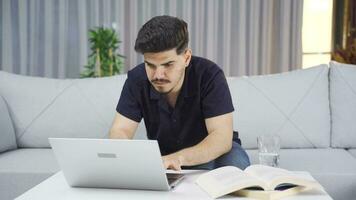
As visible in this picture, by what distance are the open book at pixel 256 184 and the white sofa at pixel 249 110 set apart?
108 cm

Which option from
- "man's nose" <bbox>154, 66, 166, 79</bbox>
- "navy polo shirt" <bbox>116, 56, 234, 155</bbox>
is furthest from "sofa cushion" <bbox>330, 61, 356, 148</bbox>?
"man's nose" <bbox>154, 66, 166, 79</bbox>

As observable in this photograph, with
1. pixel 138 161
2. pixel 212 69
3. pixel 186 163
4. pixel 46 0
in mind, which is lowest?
pixel 186 163

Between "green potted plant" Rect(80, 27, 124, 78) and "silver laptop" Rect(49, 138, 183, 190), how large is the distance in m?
2.67

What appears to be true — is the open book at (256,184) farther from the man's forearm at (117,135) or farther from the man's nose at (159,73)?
the man's forearm at (117,135)

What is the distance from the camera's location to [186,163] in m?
1.60

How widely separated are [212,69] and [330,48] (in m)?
2.80

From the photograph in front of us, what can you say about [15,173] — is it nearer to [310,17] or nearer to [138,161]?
[138,161]

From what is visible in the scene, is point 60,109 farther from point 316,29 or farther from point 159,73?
point 316,29

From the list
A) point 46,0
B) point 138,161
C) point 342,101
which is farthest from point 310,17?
point 138,161

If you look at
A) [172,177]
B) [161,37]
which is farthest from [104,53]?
[172,177]

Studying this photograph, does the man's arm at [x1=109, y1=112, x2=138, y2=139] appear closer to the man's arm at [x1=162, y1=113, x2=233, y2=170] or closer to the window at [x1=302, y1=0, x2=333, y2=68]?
the man's arm at [x1=162, y1=113, x2=233, y2=170]

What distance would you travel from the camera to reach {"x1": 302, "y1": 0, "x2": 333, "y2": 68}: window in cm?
430

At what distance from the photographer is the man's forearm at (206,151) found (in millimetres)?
1619

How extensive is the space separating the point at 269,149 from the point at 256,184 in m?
0.67
